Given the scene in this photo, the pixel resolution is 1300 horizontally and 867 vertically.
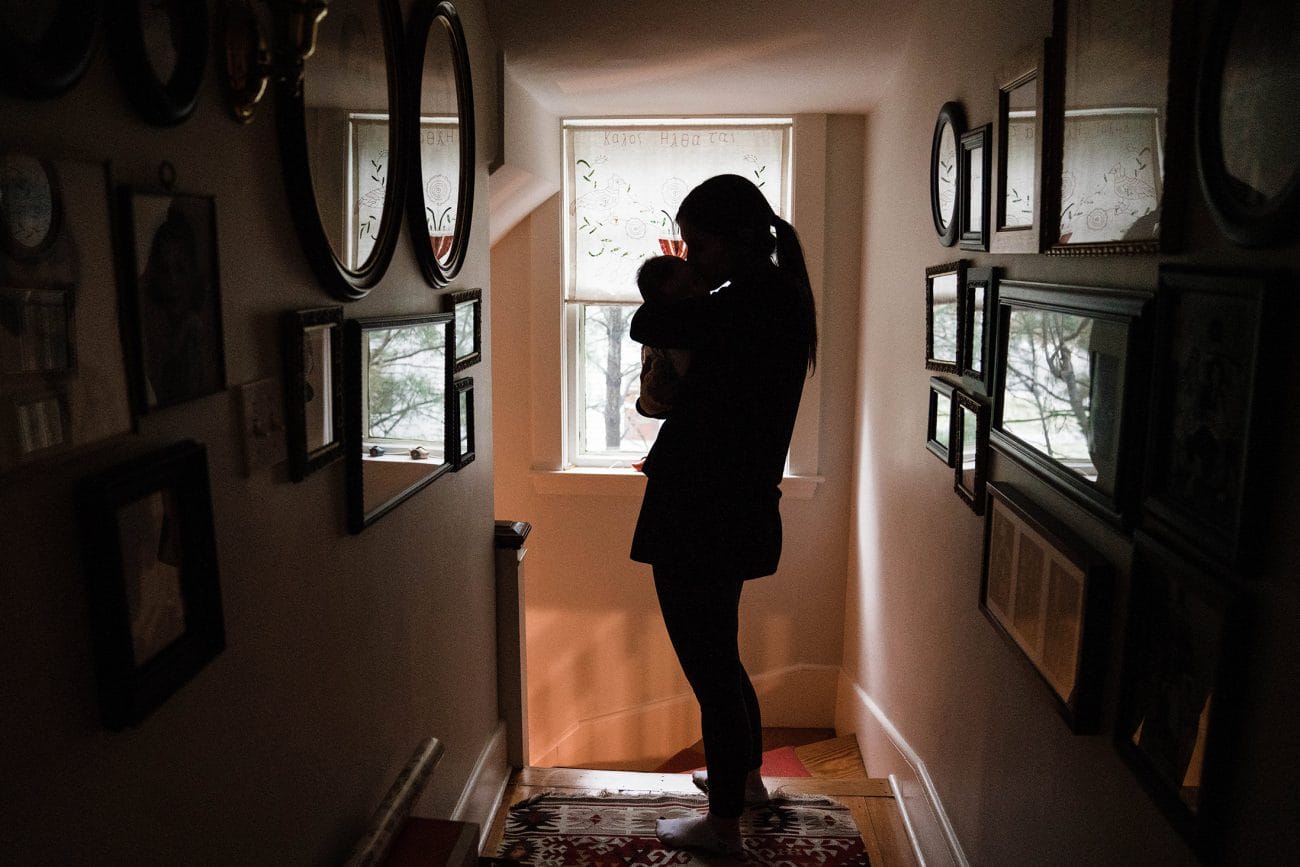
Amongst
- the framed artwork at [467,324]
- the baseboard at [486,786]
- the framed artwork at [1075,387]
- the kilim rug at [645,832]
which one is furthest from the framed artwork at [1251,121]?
the baseboard at [486,786]

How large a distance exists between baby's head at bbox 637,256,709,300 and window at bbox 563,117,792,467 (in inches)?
80.5

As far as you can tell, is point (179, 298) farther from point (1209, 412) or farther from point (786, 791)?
point (786, 791)

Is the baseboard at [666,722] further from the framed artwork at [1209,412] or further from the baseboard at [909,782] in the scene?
the framed artwork at [1209,412]

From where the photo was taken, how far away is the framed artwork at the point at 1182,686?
99 cm

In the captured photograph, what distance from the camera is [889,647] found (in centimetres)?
316

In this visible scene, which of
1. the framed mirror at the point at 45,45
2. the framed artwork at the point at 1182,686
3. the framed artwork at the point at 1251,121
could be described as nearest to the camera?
the framed mirror at the point at 45,45

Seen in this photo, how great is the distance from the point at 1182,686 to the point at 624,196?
3301mm

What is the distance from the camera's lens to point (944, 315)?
238cm

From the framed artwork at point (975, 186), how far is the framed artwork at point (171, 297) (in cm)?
146

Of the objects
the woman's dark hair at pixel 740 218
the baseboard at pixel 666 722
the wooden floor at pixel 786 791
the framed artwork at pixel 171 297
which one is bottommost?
the baseboard at pixel 666 722

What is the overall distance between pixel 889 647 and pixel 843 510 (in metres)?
1.08

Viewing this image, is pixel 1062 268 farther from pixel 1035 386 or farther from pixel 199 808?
pixel 199 808

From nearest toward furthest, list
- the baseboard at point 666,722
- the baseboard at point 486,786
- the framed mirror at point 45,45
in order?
the framed mirror at point 45,45, the baseboard at point 486,786, the baseboard at point 666,722

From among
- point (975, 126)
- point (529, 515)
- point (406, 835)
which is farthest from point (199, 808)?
point (529, 515)
